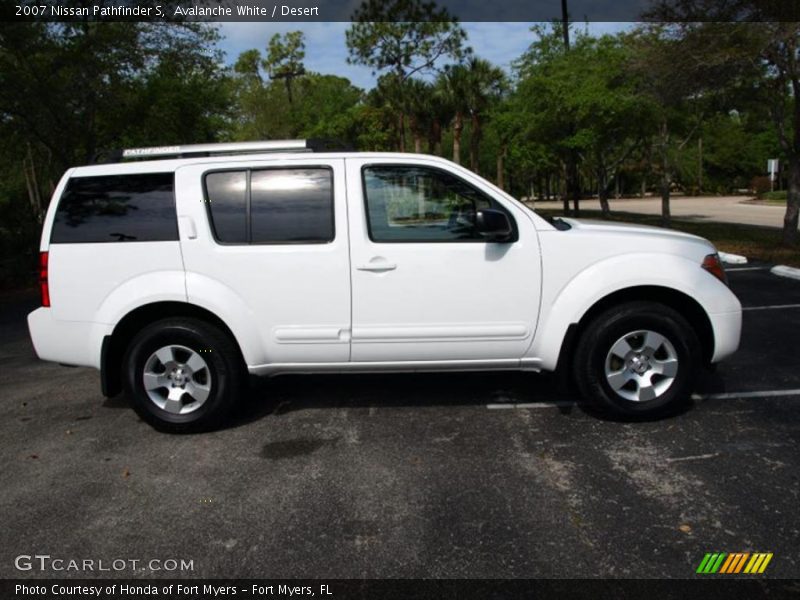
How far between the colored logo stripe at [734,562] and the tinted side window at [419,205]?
229 cm

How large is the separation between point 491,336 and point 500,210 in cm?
87

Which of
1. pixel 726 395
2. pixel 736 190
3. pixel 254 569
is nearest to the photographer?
pixel 254 569

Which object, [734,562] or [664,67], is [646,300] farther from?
[664,67]

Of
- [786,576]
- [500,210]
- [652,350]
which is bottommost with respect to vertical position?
[786,576]

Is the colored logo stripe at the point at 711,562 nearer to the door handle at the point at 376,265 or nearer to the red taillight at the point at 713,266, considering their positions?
the red taillight at the point at 713,266

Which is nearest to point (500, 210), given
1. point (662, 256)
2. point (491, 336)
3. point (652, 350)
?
point (491, 336)

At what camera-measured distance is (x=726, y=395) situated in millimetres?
4727

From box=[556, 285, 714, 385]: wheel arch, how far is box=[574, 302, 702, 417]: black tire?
7 centimetres

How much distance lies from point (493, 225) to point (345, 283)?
1056 millimetres

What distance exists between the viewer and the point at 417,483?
3.50 meters

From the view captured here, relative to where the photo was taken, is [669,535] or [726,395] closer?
[669,535]

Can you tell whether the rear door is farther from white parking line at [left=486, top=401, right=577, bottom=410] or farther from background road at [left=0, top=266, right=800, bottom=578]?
white parking line at [left=486, top=401, right=577, bottom=410]
